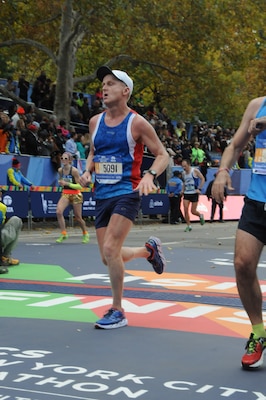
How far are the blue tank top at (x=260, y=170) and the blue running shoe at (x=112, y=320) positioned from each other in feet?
6.67

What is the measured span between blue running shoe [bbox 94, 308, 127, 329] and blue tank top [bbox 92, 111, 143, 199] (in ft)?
3.35

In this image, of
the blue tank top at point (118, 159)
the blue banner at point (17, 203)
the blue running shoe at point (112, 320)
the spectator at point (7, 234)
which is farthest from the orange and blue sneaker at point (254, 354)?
the blue banner at point (17, 203)

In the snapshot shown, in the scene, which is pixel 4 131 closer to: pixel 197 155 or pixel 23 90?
pixel 23 90


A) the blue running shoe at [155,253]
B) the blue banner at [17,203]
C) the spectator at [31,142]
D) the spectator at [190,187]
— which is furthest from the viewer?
the spectator at [31,142]

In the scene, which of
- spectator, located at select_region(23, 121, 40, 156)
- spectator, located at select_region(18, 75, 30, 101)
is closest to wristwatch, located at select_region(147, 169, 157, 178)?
spectator, located at select_region(23, 121, 40, 156)

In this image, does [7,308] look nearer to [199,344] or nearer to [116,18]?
[199,344]

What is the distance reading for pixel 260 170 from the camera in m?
5.82

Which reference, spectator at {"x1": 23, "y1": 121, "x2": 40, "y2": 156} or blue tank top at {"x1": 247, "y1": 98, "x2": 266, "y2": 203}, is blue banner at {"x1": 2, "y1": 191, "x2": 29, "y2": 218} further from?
blue tank top at {"x1": 247, "y1": 98, "x2": 266, "y2": 203}

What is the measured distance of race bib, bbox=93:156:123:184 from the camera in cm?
745

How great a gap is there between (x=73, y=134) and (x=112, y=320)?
18.3 m

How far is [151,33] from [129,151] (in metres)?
23.9

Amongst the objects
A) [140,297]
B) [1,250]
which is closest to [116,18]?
[1,250]

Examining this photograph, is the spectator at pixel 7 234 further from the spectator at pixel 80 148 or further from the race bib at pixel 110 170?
the spectator at pixel 80 148

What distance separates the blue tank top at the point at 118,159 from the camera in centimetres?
745
